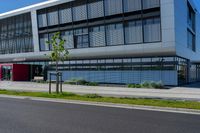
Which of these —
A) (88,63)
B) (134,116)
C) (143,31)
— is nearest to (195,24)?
(143,31)

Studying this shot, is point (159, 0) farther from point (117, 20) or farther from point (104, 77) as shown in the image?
point (104, 77)

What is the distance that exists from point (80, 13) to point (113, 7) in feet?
16.9

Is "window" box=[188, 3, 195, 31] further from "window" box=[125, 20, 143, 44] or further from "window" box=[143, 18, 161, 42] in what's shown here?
"window" box=[125, 20, 143, 44]

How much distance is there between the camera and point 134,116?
35.2 ft

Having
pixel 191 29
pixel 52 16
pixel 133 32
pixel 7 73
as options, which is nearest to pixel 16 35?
pixel 7 73

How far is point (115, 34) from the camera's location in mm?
31812

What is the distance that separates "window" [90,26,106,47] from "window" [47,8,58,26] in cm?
641

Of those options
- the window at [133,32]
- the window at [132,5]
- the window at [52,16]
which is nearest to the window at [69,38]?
the window at [52,16]

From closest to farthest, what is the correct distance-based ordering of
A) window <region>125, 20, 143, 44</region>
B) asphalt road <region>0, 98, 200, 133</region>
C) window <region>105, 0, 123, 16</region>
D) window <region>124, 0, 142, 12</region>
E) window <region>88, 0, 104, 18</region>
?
asphalt road <region>0, 98, 200, 133</region> < window <region>124, 0, 142, 12</region> < window <region>125, 20, 143, 44</region> < window <region>105, 0, 123, 16</region> < window <region>88, 0, 104, 18</region>

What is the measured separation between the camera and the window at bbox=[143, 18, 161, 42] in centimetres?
2847

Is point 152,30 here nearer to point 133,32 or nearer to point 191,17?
point 133,32

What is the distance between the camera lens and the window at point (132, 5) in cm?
2966

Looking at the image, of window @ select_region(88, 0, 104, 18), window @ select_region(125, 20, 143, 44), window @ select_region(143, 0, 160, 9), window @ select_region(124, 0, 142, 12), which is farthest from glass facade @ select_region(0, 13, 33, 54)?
window @ select_region(143, 0, 160, 9)

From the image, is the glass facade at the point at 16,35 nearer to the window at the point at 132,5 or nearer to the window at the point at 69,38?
the window at the point at 69,38
